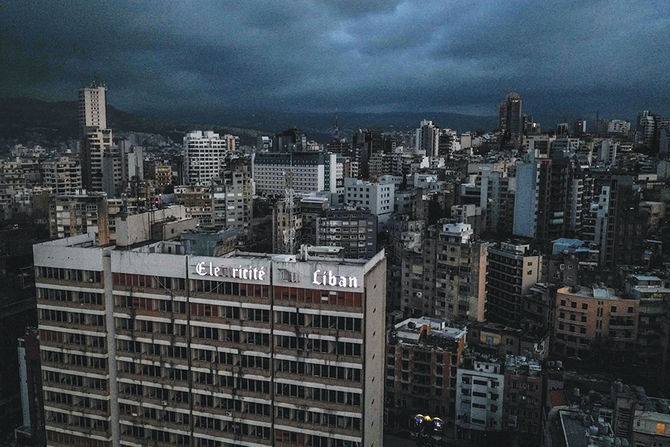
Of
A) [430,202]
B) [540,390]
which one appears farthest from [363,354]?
[430,202]

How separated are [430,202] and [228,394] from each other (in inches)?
2895

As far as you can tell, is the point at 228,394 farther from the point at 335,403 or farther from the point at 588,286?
the point at 588,286

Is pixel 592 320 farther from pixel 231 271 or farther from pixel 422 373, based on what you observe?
pixel 231 271

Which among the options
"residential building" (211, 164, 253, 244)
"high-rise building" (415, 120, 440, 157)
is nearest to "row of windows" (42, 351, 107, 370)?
"residential building" (211, 164, 253, 244)

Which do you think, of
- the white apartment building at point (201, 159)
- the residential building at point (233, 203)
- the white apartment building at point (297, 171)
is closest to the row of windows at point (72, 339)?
the residential building at point (233, 203)

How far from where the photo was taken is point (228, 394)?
24.5 metres

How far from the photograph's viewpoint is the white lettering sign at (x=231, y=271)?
23688 mm

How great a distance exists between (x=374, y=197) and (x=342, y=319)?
72.5 metres

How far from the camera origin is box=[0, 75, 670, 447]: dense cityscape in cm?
2377

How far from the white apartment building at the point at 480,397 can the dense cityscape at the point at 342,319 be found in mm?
115

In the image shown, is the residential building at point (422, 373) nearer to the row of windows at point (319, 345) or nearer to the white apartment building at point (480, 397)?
the white apartment building at point (480, 397)

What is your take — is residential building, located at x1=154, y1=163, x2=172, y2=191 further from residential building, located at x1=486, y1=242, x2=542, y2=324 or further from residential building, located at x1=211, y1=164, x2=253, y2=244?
residential building, located at x1=486, y1=242, x2=542, y2=324

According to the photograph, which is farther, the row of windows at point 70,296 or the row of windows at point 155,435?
the row of windows at point 70,296

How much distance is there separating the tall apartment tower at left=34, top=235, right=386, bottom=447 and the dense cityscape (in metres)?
0.09
